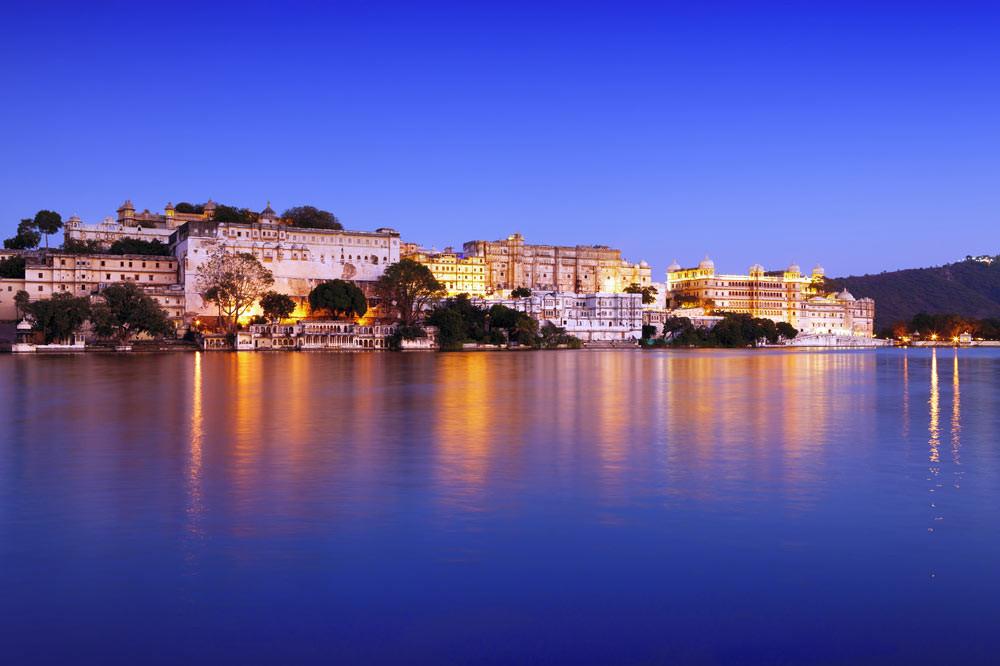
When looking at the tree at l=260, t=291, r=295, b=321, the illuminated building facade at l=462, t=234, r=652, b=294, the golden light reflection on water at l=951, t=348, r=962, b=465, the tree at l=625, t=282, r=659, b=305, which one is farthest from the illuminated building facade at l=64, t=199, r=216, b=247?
the golden light reflection on water at l=951, t=348, r=962, b=465

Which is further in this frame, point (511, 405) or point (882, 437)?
point (511, 405)

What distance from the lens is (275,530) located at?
7004mm

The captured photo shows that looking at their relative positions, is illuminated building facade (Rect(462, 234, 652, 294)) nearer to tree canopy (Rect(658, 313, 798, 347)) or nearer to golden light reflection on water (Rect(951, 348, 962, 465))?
tree canopy (Rect(658, 313, 798, 347))

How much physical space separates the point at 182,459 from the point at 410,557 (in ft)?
17.7

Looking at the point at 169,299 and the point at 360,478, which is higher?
the point at 169,299

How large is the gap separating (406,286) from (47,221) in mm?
28934

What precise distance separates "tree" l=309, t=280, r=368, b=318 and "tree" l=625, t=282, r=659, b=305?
30.8 metres

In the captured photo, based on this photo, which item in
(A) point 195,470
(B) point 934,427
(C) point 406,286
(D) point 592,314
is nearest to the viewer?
(A) point 195,470

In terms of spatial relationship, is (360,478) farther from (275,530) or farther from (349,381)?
(349,381)

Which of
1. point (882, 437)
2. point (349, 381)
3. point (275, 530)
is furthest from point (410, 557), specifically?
point (349, 381)

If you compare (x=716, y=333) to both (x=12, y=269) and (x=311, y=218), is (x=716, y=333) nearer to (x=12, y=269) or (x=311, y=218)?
(x=311, y=218)

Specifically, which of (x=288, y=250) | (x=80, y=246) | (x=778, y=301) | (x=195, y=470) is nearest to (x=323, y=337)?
(x=288, y=250)

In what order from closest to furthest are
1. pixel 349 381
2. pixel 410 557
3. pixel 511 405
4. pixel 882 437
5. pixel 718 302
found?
pixel 410 557 < pixel 882 437 < pixel 511 405 < pixel 349 381 < pixel 718 302

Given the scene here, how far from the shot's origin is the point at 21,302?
48.0m
